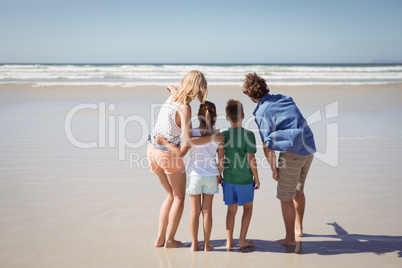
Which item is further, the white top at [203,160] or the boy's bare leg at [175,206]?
the boy's bare leg at [175,206]

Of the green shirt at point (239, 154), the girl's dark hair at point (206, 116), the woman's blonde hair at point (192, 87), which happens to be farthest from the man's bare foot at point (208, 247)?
the woman's blonde hair at point (192, 87)

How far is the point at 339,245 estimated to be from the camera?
11.4ft

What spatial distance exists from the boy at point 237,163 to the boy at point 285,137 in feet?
0.69

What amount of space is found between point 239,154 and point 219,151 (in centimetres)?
20

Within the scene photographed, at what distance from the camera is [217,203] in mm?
4461

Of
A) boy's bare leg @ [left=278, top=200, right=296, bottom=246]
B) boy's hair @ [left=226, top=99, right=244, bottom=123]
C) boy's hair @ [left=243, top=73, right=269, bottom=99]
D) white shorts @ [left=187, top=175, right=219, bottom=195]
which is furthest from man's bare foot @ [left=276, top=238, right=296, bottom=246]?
boy's hair @ [left=243, top=73, right=269, bottom=99]

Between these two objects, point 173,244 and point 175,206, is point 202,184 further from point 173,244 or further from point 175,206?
point 173,244

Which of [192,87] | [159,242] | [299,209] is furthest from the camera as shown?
[299,209]

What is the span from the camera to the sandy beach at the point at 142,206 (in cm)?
323

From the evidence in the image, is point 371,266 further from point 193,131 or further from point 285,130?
point 193,131

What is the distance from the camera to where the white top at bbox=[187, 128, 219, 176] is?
10.5ft

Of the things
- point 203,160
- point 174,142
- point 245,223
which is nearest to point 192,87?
point 174,142

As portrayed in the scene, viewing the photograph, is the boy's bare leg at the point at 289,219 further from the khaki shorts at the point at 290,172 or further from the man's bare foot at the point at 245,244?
the man's bare foot at the point at 245,244

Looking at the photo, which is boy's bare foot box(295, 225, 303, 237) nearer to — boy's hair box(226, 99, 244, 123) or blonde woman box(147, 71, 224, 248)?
blonde woman box(147, 71, 224, 248)
